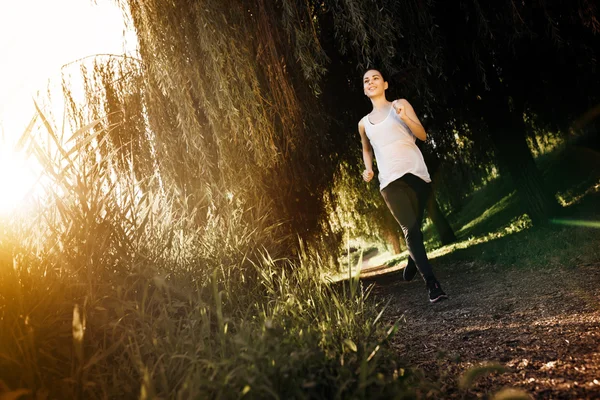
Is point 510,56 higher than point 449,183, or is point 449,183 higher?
point 510,56

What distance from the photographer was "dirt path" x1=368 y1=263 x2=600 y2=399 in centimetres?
189

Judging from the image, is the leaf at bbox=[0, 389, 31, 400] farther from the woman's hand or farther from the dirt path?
the woman's hand

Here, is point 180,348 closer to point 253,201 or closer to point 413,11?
point 253,201

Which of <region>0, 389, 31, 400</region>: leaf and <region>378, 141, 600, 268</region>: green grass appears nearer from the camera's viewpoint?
<region>0, 389, 31, 400</region>: leaf

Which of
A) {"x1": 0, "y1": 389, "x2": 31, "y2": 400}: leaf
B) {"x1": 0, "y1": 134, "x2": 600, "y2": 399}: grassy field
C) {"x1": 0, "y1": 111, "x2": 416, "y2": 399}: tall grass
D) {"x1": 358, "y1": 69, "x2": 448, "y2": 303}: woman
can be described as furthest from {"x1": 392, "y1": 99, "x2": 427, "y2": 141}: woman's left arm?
{"x1": 0, "y1": 389, "x2": 31, "y2": 400}: leaf

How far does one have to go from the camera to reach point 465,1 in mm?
5074

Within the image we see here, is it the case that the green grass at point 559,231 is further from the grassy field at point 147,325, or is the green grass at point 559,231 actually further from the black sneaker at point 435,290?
the grassy field at point 147,325

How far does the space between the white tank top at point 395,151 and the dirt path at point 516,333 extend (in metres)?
1.13

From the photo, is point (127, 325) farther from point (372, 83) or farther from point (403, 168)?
point (372, 83)

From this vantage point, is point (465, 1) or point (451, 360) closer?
point (451, 360)

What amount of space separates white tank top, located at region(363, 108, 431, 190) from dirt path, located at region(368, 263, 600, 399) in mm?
1127

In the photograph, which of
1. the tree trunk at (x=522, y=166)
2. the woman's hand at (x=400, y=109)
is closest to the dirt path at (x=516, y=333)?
the woman's hand at (x=400, y=109)

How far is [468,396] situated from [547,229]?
542cm

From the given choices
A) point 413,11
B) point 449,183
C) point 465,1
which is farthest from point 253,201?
point 449,183
